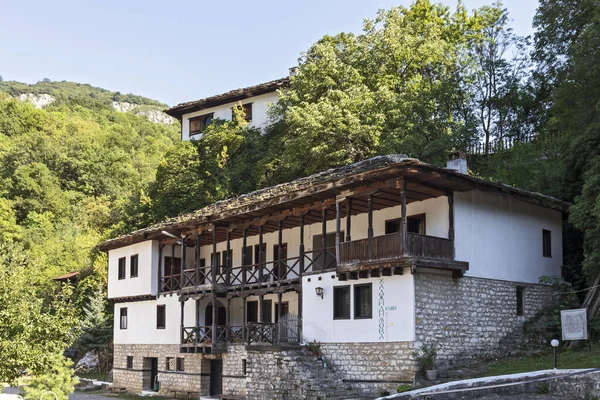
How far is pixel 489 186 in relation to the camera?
69.5 ft

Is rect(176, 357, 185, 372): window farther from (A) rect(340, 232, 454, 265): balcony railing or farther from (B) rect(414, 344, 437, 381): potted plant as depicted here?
(B) rect(414, 344, 437, 381): potted plant

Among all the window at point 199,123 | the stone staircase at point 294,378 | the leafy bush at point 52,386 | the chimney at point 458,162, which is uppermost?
the window at point 199,123

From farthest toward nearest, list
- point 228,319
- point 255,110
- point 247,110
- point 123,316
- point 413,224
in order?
point 247,110
point 255,110
point 123,316
point 228,319
point 413,224

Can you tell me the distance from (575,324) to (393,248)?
5.11 m

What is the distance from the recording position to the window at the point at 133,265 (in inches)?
1272

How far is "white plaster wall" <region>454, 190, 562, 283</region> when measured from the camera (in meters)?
21.2

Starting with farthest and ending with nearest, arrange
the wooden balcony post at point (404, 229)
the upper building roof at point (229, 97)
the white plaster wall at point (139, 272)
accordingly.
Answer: the upper building roof at point (229, 97) < the white plaster wall at point (139, 272) < the wooden balcony post at point (404, 229)

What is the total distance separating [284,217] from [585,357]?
33.7ft

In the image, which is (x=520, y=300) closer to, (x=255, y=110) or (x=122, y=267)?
(x=122, y=267)

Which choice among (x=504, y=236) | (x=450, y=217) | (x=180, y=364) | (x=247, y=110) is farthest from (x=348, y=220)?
(x=247, y=110)

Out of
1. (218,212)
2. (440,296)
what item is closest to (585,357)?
(440,296)

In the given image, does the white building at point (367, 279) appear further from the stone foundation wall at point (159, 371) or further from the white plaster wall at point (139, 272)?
the white plaster wall at point (139, 272)

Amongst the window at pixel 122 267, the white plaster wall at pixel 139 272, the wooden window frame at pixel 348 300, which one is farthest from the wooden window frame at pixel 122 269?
the wooden window frame at pixel 348 300

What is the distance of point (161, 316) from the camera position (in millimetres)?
30531
